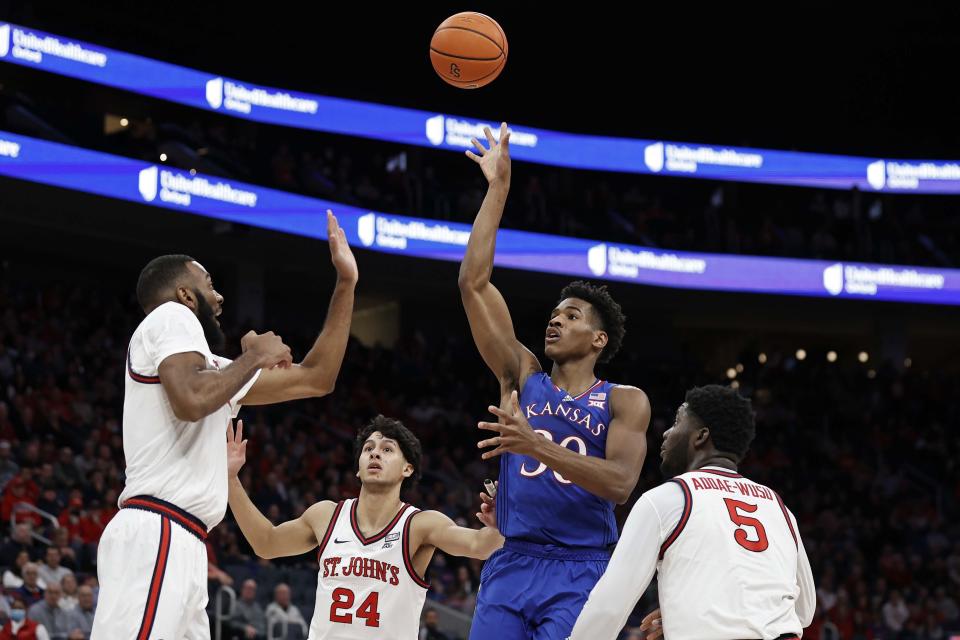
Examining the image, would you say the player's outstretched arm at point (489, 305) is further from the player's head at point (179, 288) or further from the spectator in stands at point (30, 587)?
the spectator in stands at point (30, 587)

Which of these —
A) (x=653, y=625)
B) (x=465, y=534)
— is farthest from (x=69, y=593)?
(x=653, y=625)

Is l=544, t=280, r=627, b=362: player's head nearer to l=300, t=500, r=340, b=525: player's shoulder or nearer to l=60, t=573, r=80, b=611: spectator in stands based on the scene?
l=300, t=500, r=340, b=525: player's shoulder

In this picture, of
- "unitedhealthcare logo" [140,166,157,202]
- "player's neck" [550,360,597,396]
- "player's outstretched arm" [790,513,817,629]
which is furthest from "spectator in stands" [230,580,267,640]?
"unitedhealthcare logo" [140,166,157,202]

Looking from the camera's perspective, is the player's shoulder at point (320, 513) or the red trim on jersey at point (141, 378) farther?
the player's shoulder at point (320, 513)

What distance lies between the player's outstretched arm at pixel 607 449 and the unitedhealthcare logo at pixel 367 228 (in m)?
16.0

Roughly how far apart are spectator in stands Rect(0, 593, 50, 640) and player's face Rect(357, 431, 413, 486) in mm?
4965

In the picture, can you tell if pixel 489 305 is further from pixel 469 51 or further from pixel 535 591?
pixel 469 51

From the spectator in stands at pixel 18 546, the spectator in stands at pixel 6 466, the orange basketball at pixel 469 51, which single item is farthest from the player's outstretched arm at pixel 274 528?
the spectator in stands at pixel 6 466

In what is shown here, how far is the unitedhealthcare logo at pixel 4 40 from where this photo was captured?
711 inches

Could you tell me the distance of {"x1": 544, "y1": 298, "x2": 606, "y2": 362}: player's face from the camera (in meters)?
5.69

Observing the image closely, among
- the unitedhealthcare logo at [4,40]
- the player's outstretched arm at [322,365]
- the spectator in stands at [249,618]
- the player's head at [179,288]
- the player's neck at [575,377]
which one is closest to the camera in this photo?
the player's head at [179,288]

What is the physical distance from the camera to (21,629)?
1047cm

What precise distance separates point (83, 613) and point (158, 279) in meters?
6.87

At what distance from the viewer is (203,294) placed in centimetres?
491
